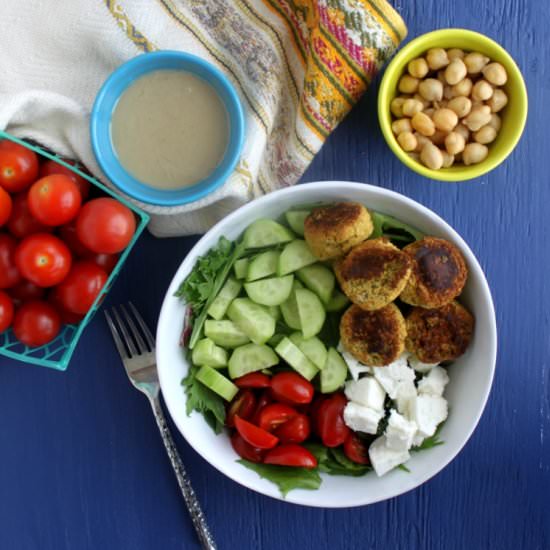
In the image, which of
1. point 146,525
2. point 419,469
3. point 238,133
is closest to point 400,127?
point 238,133

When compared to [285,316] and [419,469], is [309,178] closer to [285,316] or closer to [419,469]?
[285,316]

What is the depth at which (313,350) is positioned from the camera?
138 cm

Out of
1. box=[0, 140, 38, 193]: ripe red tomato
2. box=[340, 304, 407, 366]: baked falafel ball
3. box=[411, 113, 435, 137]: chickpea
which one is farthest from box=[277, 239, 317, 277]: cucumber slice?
box=[0, 140, 38, 193]: ripe red tomato

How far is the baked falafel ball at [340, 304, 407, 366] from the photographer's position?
4.34ft

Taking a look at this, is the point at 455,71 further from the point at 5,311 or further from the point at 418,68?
the point at 5,311

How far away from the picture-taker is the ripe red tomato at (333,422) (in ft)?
4.49

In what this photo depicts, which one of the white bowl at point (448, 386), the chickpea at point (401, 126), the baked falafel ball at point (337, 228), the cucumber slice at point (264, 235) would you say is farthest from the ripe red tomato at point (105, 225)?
the chickpea at point (401, 126)

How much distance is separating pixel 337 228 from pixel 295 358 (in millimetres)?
286

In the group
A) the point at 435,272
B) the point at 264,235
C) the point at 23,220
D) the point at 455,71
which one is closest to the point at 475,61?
the point at 455,71

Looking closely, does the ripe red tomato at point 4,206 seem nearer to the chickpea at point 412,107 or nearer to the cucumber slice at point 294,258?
the cucumber slice at point 294,258

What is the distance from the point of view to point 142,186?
1.38 metres

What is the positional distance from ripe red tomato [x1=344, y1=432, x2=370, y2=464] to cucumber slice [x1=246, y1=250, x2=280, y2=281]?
38 centimetres

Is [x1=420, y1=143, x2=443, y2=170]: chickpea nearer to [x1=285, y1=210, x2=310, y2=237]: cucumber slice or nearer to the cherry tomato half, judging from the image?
[x1=285, y1=210, x2=310, y2=237]: cucumber slice

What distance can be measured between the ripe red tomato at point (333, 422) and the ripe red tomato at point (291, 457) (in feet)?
0.17
